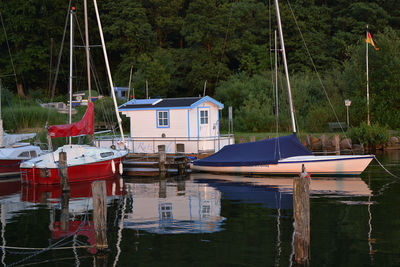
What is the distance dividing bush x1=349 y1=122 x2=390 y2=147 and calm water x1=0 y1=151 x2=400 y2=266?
17.1 m

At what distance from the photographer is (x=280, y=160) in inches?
1180

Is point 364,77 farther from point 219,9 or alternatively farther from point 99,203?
point 99,203

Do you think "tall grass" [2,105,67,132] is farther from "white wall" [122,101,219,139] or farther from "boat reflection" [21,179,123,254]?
"boat reflection" [21,179,123,254]

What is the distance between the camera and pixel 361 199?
74.1 feet

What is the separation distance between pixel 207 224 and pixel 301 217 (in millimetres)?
5351

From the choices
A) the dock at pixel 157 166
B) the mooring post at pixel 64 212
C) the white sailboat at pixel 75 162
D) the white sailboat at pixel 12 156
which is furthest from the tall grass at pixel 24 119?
the mooring post at pixel 64 212

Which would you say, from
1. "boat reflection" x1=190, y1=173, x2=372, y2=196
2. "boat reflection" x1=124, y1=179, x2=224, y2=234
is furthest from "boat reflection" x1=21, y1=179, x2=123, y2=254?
"boat reflection" x1=190, y1=173, x2=372, y2=196

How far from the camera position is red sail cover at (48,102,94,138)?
29.6m

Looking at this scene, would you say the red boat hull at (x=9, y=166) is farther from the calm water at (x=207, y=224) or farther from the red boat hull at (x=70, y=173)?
the calm water at (x=207, y=224)

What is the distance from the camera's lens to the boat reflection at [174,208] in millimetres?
18016

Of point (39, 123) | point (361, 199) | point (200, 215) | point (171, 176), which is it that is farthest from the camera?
point (39, 123)

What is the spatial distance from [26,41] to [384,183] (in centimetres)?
6311

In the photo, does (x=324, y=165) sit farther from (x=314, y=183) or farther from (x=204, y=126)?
(x=204, y=126)

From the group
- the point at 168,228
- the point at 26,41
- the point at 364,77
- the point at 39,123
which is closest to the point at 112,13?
the point at 26,41
